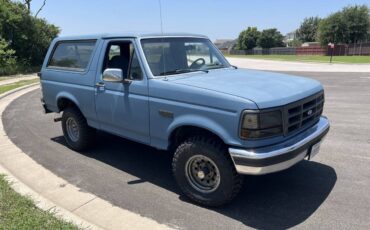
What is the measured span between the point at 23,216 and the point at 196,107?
7.39 feet

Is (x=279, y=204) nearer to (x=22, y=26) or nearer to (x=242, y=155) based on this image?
(x=242, y=155)

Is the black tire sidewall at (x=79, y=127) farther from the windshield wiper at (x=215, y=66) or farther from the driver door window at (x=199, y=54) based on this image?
the windshield wiper at (x=215, y=66)

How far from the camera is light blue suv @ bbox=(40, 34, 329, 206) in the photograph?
3754 mm

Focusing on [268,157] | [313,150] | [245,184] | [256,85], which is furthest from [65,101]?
[313,150]

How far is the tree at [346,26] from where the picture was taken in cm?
7006

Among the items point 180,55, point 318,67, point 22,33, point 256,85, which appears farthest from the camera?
point 318,67

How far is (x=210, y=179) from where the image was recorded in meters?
4.25

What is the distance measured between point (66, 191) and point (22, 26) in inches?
973

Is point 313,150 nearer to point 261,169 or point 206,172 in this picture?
Answer: point 261,169

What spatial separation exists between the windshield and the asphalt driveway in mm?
1573

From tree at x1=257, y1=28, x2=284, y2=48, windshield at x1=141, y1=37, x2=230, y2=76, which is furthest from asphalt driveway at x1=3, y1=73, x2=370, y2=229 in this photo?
tree at x1=257, y1=28, x2=284, y2=48

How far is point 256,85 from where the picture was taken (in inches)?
165

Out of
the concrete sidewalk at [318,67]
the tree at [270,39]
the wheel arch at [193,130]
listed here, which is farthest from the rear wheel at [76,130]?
the tree at [270,39]

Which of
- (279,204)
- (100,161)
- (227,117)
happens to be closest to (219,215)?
(279,204)
